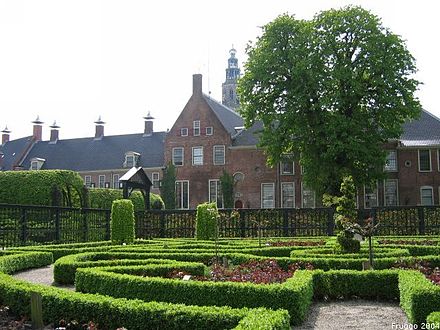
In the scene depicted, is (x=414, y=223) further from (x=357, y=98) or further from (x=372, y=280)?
(x=372, y=280)

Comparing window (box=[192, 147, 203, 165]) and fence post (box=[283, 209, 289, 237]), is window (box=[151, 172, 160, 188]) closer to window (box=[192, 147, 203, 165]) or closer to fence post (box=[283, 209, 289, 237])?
window (box=[192, 147, 203, 165])

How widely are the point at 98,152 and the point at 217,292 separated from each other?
48.2 meters

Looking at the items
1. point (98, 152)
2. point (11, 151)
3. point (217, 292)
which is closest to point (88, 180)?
point (98, 152)

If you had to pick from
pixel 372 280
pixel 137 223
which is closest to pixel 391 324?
pixel 372 280

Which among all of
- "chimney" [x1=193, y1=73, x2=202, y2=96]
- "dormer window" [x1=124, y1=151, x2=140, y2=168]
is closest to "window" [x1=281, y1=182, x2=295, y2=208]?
"chimney" [x1=193, y1=73, x2=202, y2=96]

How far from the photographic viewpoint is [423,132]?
41.1 m

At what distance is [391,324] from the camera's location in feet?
24.2

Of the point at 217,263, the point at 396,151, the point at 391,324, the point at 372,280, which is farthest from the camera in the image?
the point at 396,151

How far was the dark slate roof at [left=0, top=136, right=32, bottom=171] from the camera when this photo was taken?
56.8m

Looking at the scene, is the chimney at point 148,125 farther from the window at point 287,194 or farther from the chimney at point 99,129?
the window at point 287,194

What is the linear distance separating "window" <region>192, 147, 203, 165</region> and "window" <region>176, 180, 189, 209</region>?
6.53 feet

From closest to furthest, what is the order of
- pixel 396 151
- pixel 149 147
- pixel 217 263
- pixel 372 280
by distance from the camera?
pixel 372 280
pixel 217 263
pixel 396 151
pixel 149 147

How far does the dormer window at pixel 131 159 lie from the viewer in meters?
50.2

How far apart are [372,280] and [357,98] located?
22751 mm
